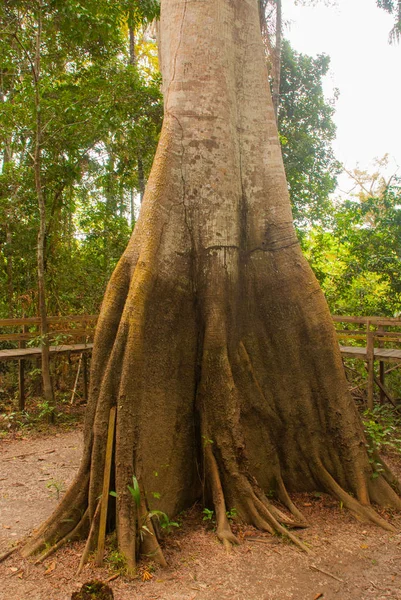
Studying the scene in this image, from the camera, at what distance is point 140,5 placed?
303 inches

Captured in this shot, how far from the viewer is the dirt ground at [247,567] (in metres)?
3.04

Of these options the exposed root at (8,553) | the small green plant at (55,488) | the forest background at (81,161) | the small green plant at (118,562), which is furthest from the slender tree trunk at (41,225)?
the small green plant at (118,562)

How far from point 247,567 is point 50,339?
19.0 ft

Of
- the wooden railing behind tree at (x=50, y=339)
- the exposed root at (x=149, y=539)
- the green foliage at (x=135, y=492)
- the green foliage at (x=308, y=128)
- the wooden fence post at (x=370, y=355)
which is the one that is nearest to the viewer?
the exposed root at (x=149, y=539)

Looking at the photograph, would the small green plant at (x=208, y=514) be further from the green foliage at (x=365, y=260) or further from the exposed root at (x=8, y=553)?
the green foliage at (x=365, y=260)

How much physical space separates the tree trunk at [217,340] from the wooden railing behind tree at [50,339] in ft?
12.6

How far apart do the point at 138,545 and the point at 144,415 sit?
915mm

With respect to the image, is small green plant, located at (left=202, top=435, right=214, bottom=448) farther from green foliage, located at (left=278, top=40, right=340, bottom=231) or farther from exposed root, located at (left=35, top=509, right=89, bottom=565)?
green foliage, located at (left=278, top=40, right=340, bottom=231)

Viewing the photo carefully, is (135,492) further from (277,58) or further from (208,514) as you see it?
(277,58)

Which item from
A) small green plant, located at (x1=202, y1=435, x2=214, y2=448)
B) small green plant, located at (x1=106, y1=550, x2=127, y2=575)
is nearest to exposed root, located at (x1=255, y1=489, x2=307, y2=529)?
small green plant, located at (x1=202, y1=435, x2=214, y2=448)

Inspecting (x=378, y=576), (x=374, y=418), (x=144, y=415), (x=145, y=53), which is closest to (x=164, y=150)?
(x=144, y=415)

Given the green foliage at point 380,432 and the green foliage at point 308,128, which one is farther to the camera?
the green foliage at point 308,128

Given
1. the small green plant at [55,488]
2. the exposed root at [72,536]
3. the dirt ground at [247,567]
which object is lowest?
the dirt ground at [247,567]

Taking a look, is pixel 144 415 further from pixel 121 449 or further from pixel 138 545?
pixel 138 545
